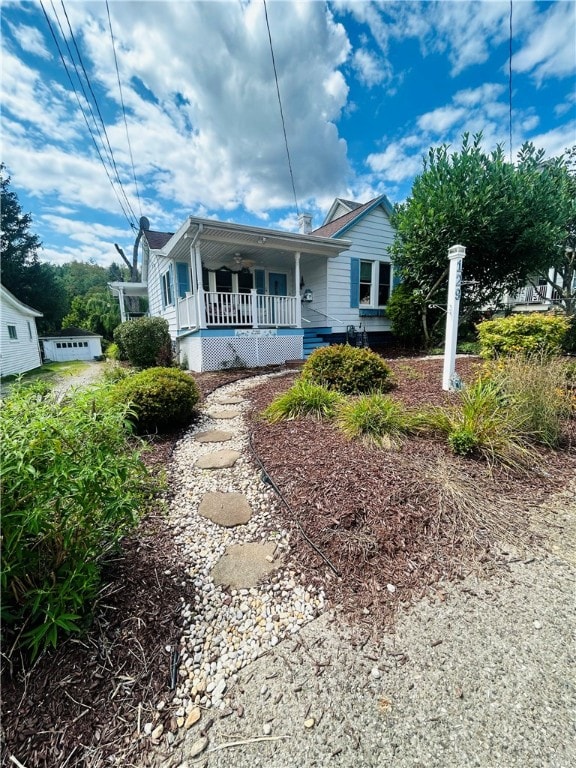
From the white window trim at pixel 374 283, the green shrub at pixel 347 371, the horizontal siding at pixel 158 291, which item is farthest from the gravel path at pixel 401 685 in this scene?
the horizontal siding at pixel 158 291

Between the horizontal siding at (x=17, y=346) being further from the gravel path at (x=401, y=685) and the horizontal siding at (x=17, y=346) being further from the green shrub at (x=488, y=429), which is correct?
the green shrub at (x=488, y=429)

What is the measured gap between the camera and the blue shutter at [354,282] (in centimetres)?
1116

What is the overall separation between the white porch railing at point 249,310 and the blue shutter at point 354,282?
8.96ft

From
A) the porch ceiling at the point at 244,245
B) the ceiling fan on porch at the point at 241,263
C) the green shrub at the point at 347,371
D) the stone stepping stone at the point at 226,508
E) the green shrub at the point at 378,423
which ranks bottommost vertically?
the stone stepping stone at the point at 226,508

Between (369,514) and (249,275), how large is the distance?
395 inches

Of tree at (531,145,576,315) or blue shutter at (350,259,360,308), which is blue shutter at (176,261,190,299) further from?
tree at (531,145,576,315)

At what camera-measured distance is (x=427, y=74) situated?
612cm

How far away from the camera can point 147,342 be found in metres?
9.32

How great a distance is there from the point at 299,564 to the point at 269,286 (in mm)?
10722

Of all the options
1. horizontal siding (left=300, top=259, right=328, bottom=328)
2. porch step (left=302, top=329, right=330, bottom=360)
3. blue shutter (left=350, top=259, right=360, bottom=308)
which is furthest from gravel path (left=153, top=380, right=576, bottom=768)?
blue shutter (left=350, top=259, right=360, bottom=308)

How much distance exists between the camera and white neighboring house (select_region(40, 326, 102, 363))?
1795 centimetres

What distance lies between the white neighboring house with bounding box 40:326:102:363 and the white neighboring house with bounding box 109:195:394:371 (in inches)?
299

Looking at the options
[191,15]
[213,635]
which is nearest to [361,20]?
[191,15]

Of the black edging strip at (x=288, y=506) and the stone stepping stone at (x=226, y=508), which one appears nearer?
the black edging strip at (x=288, y=506)
